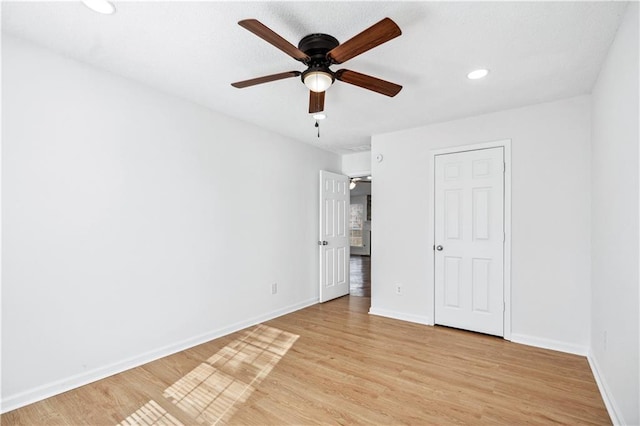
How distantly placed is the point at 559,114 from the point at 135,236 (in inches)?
163

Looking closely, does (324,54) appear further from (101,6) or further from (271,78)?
(101,6)

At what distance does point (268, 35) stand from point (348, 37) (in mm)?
629

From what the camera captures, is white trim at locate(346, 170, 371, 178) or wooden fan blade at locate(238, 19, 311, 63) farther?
white trim at locate(346, 170, 371, 178)

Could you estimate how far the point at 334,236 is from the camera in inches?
197

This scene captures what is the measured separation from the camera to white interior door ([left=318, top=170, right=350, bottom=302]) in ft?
15.7

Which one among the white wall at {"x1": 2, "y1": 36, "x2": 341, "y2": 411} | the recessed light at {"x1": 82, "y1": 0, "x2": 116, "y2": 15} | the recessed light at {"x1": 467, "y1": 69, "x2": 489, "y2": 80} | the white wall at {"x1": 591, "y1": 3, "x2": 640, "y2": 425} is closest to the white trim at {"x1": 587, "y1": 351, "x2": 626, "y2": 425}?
the white wall at {"x1": 591, "y1": 3, "x2": 640, "y2": 425}

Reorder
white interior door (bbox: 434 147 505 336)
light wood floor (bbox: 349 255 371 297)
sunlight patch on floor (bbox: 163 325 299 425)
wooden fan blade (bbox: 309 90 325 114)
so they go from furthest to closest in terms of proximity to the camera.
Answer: light wood floor (bbox: 349 255 371 297)
white interior door (bbox: 434 147 505 336)
wooden fan blade (bbox: 309 90 325 114)
sunlight patch on floor (bbox: 163 325 299 425)

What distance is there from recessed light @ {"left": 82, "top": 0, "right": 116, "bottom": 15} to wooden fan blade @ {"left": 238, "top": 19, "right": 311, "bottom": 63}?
83 cm

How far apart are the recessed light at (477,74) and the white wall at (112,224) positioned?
7.95 feet

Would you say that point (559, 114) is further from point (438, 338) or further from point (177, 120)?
point (177, 120)

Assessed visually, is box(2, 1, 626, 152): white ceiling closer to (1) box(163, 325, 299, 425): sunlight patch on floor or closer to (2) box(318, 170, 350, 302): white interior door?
(2) box(318, 170, 350, 302): white interior door

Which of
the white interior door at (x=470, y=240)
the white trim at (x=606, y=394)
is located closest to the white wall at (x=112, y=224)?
the white interior door at (x=470, y=240)

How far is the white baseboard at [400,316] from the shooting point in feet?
12.7

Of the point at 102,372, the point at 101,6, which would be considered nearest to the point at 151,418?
the point at 102,372
